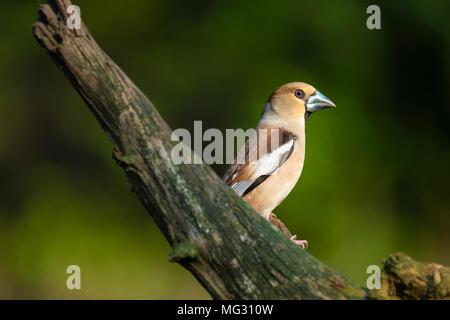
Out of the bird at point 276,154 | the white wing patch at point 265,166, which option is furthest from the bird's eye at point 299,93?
the white wing patch at point 265,166

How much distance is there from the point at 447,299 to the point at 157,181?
45.2 inches

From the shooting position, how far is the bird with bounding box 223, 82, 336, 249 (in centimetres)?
346

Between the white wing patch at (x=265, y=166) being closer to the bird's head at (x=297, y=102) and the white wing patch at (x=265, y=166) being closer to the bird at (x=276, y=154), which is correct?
the bird at (x=276, y=154)

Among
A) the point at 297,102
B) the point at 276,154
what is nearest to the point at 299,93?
the point at 297,102

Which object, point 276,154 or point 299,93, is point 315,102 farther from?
point 276,154

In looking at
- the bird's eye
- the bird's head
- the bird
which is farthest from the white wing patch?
the bird's eye

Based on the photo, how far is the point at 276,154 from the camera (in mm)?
3533

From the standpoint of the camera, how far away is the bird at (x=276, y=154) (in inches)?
136

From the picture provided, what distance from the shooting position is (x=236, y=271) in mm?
2113

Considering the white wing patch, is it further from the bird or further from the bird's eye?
the bird's eye

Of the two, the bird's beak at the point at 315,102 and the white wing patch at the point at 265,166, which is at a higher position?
the bird's beak at the point at 315,102

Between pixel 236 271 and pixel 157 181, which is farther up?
pixel 157 181

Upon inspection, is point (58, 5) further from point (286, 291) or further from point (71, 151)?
point (71, 151)
